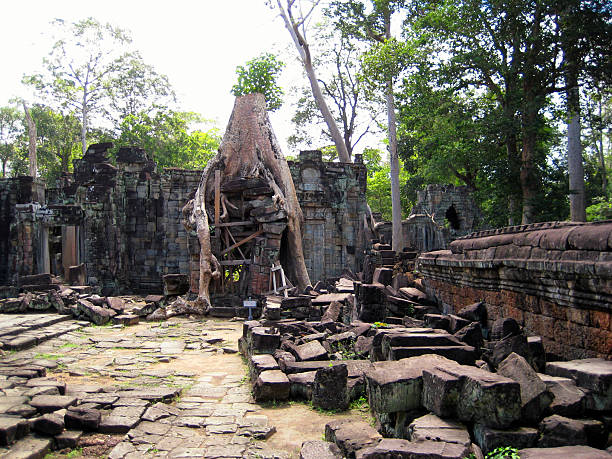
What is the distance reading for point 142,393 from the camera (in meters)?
5.52

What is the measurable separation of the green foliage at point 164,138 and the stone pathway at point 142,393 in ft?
70.8

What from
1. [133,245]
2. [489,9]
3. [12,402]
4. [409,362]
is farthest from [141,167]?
[409,362]

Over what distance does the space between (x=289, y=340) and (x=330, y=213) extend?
11.2 m

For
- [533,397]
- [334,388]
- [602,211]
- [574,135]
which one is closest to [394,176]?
[574,135]

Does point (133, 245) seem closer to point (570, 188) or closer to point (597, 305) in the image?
point (570, 188)

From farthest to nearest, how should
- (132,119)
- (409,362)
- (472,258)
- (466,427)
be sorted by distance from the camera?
1. (132,119)
2. (472,258)
3. (409,362)
4. (466,427)

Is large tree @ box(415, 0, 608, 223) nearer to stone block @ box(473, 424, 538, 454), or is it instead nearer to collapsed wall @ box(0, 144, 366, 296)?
collapsed wall @ box(0, 144, 366, 296)

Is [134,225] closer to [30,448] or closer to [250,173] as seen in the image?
[250,173]

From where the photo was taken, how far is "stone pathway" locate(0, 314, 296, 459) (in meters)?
4.15

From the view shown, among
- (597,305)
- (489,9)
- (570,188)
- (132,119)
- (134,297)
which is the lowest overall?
(134,297)

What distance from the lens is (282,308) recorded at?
30.6 feet

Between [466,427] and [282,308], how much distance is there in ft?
20.5

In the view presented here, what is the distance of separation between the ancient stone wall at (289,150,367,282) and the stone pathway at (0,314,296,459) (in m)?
8.61

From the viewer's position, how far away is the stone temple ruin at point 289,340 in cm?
331
